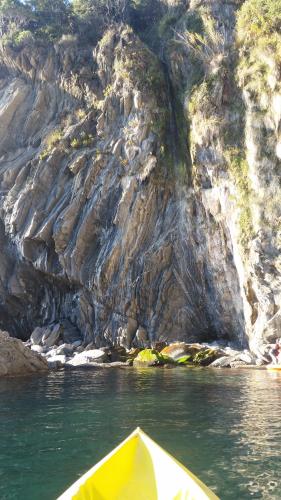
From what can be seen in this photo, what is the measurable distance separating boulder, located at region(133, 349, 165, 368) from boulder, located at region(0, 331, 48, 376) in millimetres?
6330

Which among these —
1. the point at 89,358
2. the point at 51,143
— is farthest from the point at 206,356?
the point at 51,143

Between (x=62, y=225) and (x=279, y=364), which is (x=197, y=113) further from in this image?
(x=279, y=364)

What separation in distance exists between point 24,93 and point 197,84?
25.4 metres

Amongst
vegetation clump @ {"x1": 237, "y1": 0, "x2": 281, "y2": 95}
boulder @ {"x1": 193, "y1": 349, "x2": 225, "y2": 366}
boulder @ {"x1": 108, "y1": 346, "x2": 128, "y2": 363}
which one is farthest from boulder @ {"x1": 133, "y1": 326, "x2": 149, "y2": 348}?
vegetation clump @ {"x1": 237, "y1": 0, "x2": 281, "y2": 95}

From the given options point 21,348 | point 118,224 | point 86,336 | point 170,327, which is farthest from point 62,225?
point 21,348

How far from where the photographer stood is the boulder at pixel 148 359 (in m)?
30.6

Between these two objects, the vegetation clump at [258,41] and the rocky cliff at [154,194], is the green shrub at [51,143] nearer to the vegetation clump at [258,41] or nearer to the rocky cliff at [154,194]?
the rocky cliff at [154,194]

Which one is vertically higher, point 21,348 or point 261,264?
point 261,264

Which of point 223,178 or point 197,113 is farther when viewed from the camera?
point 197,113

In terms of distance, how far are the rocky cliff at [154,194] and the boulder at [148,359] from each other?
5070 mm

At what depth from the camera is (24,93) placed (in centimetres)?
5572

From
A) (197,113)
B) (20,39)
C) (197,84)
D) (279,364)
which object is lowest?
(279,364)

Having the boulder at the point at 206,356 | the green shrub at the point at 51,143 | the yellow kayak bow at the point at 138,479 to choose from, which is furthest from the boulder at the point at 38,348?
the yellow kayak bow at the point at 138,479

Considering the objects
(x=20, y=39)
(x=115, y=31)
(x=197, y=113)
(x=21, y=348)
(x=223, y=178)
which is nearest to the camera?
(x=21, y=348)
